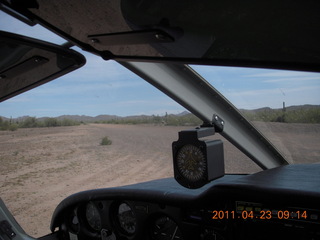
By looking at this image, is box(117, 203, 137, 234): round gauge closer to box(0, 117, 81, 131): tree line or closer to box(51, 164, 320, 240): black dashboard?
box(51, 164, 320, 240): black dashboard

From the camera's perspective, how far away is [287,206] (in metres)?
1.56

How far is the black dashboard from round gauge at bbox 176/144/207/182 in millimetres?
229

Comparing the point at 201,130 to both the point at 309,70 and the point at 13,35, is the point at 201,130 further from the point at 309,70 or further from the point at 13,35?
the point at 13,35

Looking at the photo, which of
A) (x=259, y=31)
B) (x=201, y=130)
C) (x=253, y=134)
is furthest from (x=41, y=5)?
(x=253, y=134)

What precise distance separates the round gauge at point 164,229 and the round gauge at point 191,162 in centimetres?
66

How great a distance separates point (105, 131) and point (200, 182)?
6.18 ft

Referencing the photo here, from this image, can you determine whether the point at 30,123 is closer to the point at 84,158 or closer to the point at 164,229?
the point at 84,158

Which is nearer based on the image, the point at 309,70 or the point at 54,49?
the point at 309,70

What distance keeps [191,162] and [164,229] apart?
2.73 ft

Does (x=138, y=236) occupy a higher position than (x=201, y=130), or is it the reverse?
(x=201, y=130)

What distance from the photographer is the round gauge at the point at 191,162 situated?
154 cm

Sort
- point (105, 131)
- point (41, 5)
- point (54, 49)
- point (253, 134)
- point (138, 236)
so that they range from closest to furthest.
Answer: point (41, 5) → point (54, 49) → point (138, 236) → point (253, 134) → point (105, 131)

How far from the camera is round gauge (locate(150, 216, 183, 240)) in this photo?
6.97ft

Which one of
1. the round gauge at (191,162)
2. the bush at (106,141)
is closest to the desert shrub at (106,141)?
the bush at (106,141)
